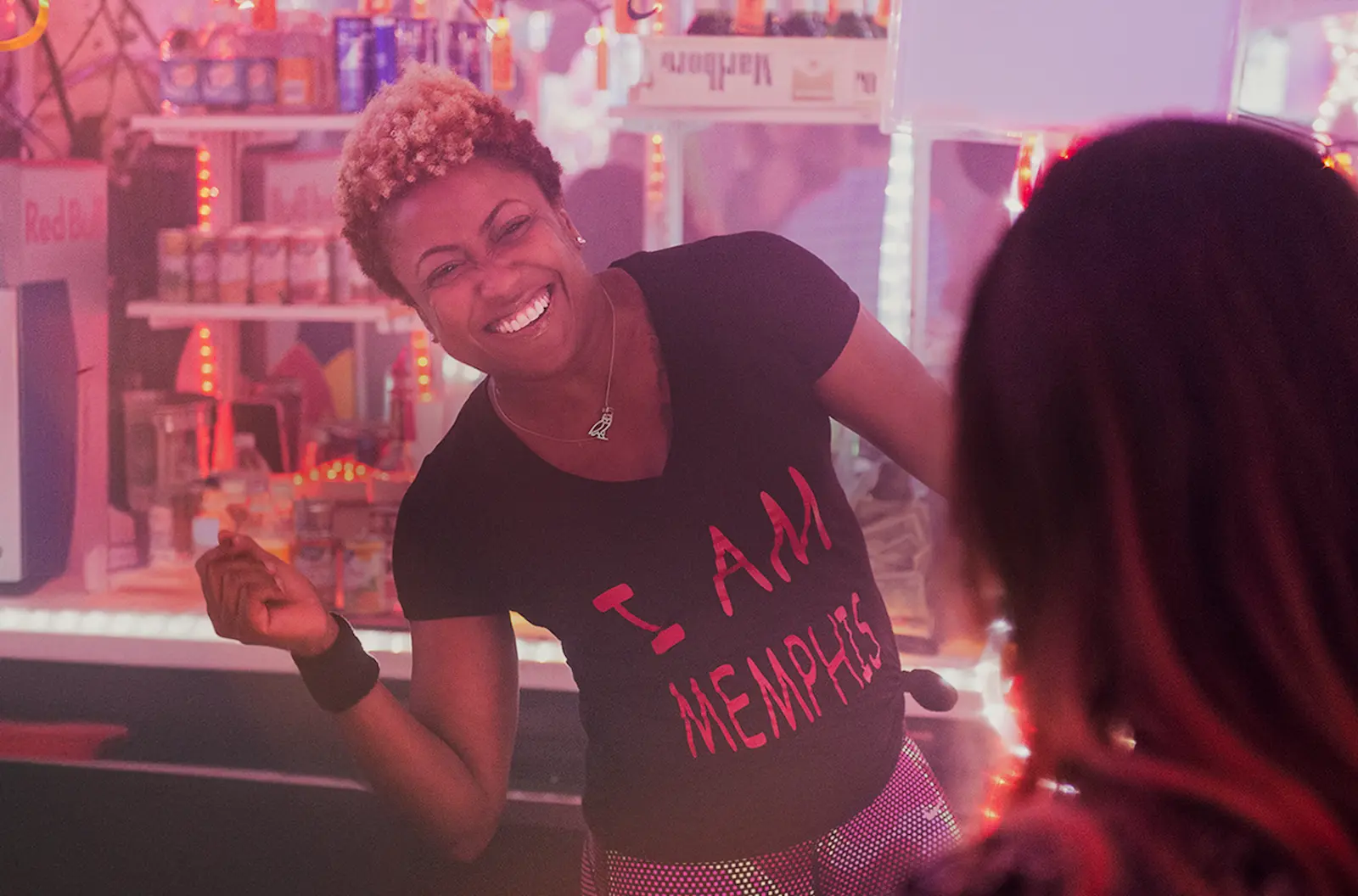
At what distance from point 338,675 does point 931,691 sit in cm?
103

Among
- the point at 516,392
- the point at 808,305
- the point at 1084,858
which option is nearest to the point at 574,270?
the point at 516,392

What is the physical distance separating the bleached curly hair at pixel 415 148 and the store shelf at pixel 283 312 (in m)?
0.57

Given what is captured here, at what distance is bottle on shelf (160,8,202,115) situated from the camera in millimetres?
2227

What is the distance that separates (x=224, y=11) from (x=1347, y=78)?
6.66ft

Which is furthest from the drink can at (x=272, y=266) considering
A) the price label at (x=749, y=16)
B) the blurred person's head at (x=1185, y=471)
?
the blurred person's head at (x=1185, y=471)

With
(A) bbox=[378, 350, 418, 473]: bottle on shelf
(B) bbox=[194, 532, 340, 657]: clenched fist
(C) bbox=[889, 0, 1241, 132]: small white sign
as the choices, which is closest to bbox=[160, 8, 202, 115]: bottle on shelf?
(A) bbox=[378, 350, 418, 473]: bottle on shelf

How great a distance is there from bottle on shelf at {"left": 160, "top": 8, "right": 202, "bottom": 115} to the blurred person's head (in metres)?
1.93

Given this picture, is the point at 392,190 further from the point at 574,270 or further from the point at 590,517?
the point at 590,517

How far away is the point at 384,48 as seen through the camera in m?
2.15

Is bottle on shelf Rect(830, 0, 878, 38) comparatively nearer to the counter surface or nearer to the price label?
the price label

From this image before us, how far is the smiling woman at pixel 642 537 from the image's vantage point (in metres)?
1.49

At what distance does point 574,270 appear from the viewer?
1518mm

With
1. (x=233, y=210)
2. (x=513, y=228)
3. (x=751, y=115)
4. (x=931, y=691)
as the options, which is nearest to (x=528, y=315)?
(x=513, y=228)

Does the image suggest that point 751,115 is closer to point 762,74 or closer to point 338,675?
point 762,74
